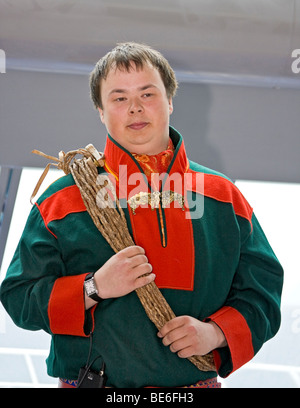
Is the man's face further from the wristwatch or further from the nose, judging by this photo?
the wristwatch

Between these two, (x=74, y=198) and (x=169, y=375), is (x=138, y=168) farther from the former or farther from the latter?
(x=169, y=375)

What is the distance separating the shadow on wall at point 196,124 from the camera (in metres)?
2.97

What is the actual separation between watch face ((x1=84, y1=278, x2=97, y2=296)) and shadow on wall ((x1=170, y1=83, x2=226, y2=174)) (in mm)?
1392

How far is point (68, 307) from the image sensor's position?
5.64ft

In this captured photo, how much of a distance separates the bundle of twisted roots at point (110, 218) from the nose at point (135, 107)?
0.66 ft

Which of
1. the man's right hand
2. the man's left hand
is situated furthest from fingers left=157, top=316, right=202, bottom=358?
the man's right hand

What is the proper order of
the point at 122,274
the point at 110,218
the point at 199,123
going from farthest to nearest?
1. the point at 199,123
2. the point at 110,218
3. the point at 122,274

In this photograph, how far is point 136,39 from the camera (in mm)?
2639

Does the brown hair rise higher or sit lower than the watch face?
higher

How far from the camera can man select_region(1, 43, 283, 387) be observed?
68.0 inches

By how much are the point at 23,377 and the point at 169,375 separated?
1.90 m

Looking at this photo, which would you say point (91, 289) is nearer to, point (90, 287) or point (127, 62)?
point (90, 287)

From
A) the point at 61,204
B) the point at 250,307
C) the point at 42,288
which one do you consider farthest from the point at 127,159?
the point at 250,307

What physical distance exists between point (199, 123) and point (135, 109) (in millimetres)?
1191
